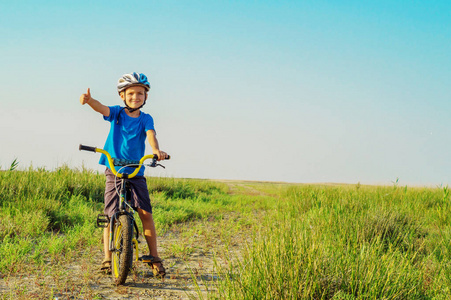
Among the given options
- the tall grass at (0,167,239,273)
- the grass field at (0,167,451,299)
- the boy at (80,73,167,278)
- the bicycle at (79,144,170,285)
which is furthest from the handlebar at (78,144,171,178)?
the tall grass at (0,167,239,273)

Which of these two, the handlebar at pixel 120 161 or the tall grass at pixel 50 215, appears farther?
the tall grass at pixel 50 215

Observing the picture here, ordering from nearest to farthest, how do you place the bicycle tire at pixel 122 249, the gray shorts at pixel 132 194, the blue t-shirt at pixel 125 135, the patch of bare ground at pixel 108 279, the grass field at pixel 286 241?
1. the grass field at pixel 286 241
2. the patch of bare ground at pixel 108 279
3. the bicycle tire at pixel 122 249
4. the gray shorts at pixel 132 194
5. the blue t-shirt at pixel 125 135

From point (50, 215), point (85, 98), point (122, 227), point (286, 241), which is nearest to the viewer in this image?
point (286, 241)

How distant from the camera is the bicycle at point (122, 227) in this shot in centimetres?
382

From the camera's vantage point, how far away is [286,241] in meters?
2.95

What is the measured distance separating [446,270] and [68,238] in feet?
17.9

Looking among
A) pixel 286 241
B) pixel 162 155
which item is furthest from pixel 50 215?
pixel 286 241

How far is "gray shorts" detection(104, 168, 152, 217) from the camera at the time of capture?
422cm

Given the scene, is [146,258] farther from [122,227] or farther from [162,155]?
[162,155]

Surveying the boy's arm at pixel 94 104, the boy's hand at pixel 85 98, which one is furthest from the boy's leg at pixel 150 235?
the boy's hand at pixel 85 98

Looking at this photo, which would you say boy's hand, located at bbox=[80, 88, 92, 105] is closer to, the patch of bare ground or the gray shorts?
the gray shorts

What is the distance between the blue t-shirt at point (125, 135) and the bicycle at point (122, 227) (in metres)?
0.25

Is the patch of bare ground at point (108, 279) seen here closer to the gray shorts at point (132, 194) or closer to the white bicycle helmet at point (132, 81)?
the gray shorts at point (132, 194)

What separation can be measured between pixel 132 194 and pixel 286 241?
2.14 metres
